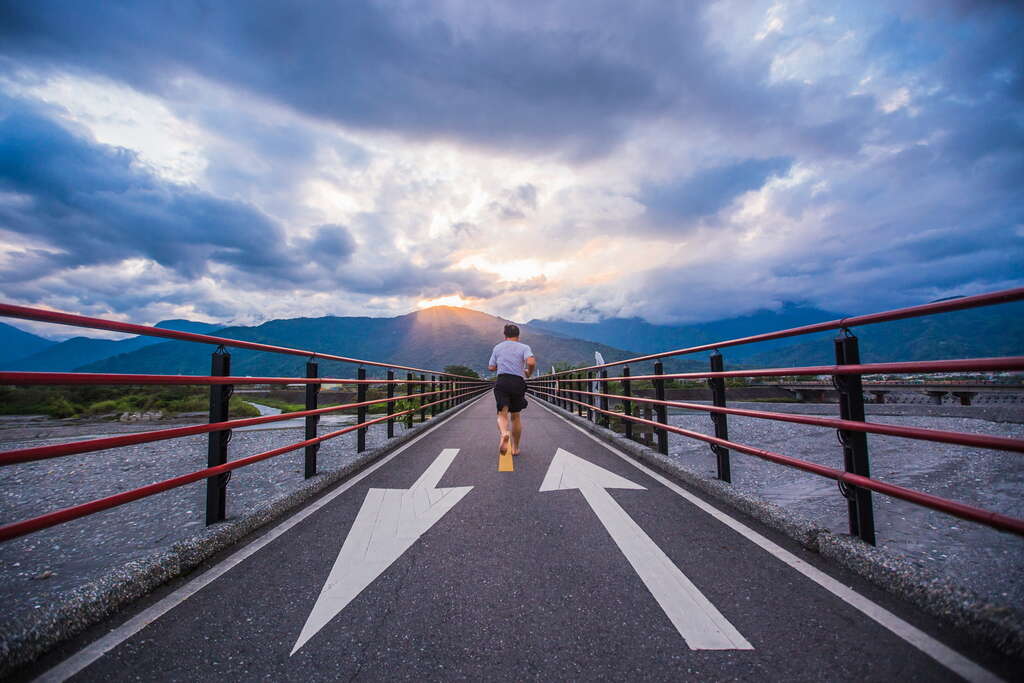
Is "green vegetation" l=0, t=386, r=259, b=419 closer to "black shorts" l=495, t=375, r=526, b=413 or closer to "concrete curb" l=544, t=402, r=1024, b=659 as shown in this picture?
"black shorts" l=495, t=375, r=526, b=413

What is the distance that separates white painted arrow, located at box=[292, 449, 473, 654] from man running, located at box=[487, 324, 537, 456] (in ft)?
5.78

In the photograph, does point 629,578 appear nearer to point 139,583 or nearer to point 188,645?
point 188,645

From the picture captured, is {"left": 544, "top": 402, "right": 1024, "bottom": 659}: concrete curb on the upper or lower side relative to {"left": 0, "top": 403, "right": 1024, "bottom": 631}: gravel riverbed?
upper

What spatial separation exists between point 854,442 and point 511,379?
4.25 m

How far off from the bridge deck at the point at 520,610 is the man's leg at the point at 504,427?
7.66 feet

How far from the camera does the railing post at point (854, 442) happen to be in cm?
251

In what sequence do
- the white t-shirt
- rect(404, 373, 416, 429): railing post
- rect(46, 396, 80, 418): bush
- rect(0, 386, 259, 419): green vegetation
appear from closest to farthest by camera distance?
the white t-shirt < rect(404, 373, 416, 429): railing post < rect(46, 396, 80, 418): bush < rect(0, 386, 259, 419): green vegetation

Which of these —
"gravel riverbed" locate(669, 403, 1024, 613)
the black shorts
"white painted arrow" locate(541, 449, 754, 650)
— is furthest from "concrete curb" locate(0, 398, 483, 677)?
"gravel riverbed" locate(669, 403, 1024, 613)

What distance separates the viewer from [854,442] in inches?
102

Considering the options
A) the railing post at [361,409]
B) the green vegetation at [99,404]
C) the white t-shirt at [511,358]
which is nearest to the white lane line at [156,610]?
the railing post at [361,409]

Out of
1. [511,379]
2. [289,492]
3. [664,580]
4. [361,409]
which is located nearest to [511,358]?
[511,379]

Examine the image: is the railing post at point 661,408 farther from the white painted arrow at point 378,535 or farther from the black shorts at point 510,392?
the white painted arrow at point 378,535

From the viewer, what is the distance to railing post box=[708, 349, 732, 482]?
3.98 meters

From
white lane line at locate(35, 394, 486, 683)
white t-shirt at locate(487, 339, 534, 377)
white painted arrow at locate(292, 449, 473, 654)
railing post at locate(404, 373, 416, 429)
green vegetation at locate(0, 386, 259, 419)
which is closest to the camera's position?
white lane line at locate(35, 394, 486, 683)
